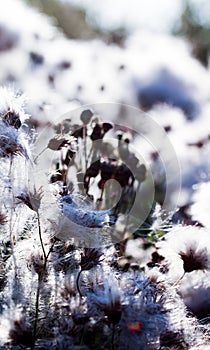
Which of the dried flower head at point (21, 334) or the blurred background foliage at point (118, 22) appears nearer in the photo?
the dried flower head at point (21, 334)

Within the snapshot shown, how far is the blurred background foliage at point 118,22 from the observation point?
10.4 meters

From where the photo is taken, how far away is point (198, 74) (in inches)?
Answer: 203

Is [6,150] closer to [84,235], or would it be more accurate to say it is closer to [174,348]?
[84,235]

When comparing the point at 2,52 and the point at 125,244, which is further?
the point at 2,52

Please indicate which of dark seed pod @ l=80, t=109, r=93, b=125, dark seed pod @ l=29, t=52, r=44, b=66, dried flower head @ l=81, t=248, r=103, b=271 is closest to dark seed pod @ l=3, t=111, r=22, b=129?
dried flower head @ l=81, t=248, r=103, b=271

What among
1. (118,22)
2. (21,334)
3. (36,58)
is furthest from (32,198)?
(118,22)

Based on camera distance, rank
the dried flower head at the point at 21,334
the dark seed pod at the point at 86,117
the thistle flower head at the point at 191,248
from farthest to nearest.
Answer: the dark seed pod at the point at 86,117
the thistle flower head at the point at 191,248
the dried flower head at the point at 21,334

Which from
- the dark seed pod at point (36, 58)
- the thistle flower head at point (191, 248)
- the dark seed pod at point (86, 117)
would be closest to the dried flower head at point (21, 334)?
the thistle flower head at point (191, 248)

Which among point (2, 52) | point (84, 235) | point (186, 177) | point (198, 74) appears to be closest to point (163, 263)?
point (84, 235)

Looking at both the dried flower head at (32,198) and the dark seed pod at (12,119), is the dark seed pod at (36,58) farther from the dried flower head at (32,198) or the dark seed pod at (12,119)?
the dried flower head at (32,198)

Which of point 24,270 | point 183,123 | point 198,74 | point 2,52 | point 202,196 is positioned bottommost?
point 24,270

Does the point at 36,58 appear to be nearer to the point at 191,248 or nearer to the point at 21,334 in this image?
the point at 191,248

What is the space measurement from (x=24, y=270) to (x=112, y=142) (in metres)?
1.52

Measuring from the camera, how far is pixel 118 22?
1123 centimetres
